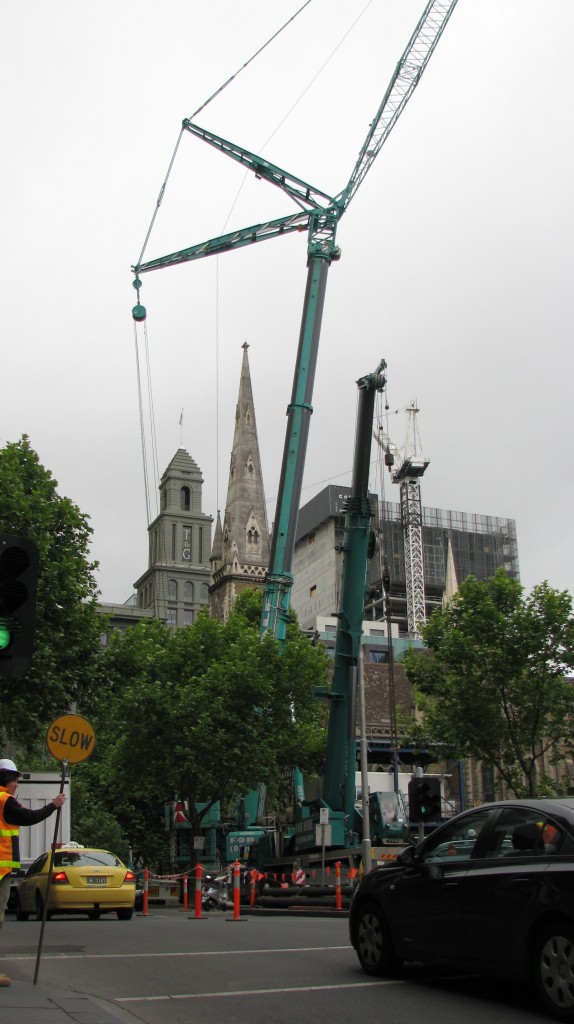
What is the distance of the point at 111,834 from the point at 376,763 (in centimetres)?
2546

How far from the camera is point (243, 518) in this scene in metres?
105

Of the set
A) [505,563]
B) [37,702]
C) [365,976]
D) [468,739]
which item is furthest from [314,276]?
[505,563]

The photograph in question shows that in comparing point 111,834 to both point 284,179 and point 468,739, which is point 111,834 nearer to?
point 468,739

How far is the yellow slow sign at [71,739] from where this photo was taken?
9.45 meters

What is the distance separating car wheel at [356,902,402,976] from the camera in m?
9.40

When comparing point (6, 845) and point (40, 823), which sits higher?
point (40, 823)

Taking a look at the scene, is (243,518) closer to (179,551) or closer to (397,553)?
(179,551)

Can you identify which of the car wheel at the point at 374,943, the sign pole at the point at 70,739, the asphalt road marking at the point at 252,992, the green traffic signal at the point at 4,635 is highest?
the green traffic signal at the point at 4,635

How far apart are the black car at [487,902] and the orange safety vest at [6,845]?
305 cm

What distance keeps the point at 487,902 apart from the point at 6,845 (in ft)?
12.4

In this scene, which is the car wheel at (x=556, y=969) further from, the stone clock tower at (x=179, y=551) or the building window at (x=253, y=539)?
the stone clock tower at (x=179, y=551)

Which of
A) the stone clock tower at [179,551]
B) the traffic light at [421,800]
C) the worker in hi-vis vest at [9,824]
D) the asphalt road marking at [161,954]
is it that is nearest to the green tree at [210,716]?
the traffic light at [421,800]

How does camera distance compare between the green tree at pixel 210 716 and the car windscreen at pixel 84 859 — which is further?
the green tree at pixel 210 716

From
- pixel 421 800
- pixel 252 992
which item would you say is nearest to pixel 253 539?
pixel 421 800
